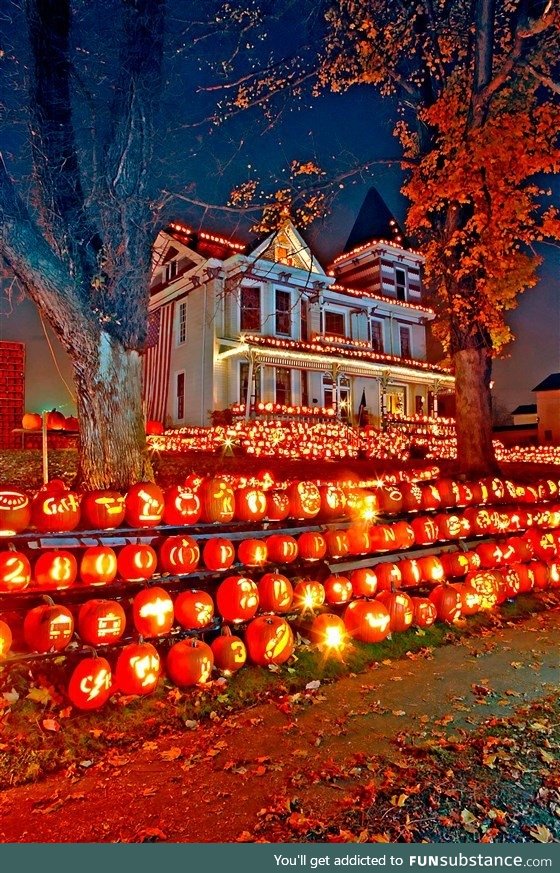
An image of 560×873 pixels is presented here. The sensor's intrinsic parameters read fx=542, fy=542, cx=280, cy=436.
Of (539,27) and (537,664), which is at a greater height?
(539,27)

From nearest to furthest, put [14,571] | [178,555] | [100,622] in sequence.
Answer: [14,571], [100,622], [178,555]

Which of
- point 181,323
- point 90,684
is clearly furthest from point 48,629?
point 181,323

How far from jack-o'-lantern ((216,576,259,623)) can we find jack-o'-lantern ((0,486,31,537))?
198 centimetres

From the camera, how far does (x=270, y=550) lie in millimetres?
6098

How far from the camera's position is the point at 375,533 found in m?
6.91

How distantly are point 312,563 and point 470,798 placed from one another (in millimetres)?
3247

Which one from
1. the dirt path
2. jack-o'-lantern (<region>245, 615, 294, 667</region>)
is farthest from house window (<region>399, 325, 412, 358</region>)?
jack-o'-lantern (<region>245, 615, 294, 667</region>)

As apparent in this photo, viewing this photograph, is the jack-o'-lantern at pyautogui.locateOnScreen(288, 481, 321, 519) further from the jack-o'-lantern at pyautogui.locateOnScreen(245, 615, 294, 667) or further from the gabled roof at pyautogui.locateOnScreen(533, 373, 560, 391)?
the gabled roof at pyautogui.locateOnScreen(533, 373, 560, 391)

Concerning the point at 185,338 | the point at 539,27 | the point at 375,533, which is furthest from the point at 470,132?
the point at 185,338

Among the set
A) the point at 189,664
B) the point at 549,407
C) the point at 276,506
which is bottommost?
the point at 189,664

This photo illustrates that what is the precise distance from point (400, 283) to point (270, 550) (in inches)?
1111

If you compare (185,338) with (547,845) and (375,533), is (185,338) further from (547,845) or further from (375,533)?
(547,845)

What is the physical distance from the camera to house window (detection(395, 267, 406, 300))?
31266 mm

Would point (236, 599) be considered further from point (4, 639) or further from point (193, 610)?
point (4, 639)
